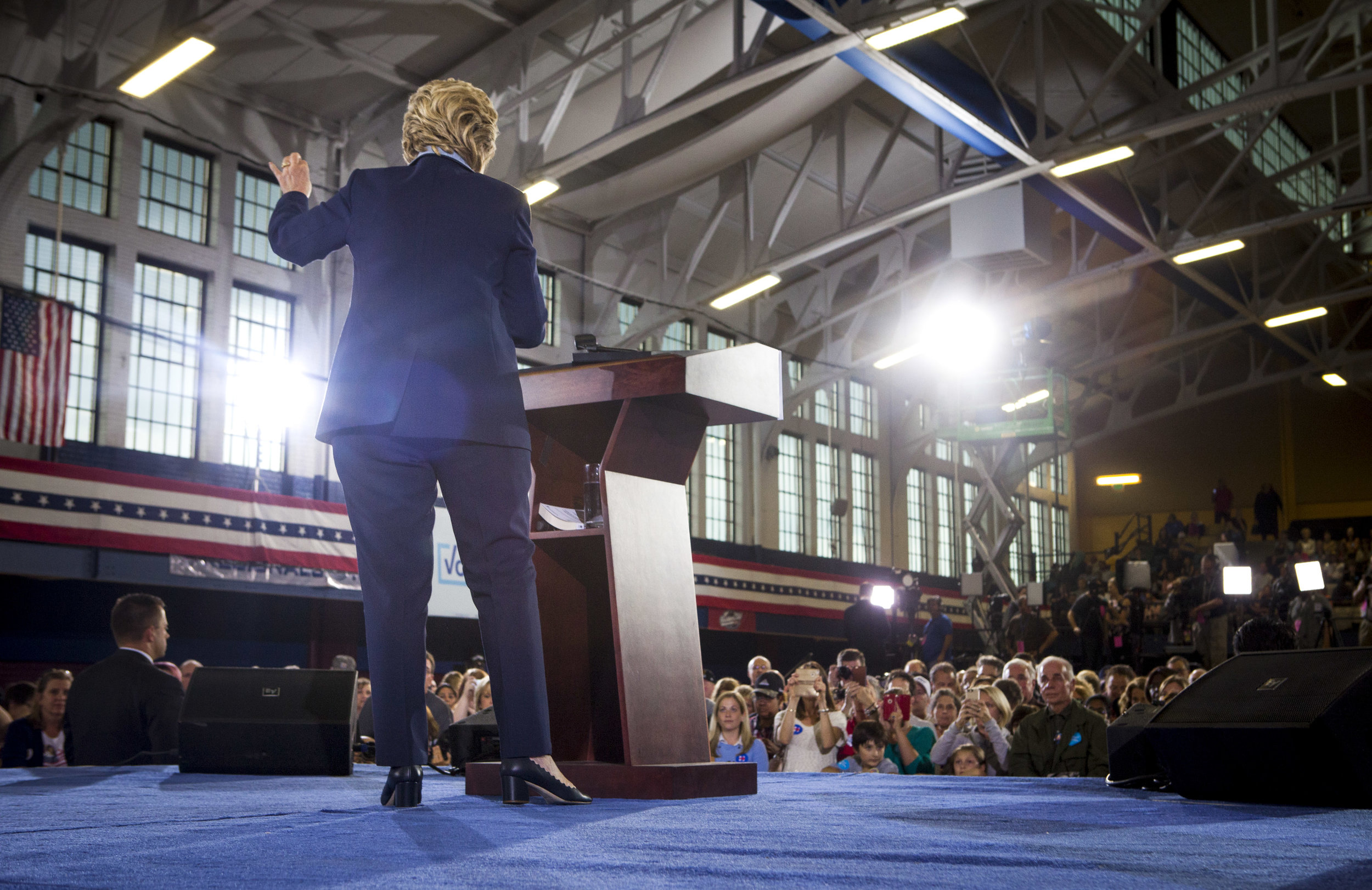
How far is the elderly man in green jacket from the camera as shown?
5.55m

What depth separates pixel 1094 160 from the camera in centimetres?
1219

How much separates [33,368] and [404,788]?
30.3 ft

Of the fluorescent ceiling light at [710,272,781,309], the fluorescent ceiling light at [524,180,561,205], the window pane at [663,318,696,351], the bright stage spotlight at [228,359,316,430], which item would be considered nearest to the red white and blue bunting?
the bright stage spotlight at [228,359,316,430]

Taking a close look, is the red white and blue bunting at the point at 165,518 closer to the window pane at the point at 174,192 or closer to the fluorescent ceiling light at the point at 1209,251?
the window pane at the point at 174,192

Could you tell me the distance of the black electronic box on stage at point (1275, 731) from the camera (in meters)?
2.11

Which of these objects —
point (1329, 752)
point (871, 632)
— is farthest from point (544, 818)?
point (871, 632)

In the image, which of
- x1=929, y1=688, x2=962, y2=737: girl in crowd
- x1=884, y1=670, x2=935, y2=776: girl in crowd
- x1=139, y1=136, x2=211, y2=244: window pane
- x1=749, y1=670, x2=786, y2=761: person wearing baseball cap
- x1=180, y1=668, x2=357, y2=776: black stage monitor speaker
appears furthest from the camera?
x1=139, y1=136, x2=211, y2=244: window pane

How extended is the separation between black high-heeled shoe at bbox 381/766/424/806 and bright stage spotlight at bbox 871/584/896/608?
599 inches

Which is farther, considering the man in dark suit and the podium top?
the man in dark suit

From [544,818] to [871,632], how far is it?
14600mm

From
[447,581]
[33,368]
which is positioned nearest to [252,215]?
[33,368]

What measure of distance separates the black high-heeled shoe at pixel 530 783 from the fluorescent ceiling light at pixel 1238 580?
41.0 feet

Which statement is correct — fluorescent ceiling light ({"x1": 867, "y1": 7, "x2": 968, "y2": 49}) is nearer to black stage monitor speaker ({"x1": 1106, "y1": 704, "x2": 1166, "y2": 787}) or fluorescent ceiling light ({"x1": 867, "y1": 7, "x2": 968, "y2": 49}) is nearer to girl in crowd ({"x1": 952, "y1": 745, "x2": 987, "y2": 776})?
girl in crowd ({"x1": 952, "y1": 745, "x2": 987, "y2": 776})

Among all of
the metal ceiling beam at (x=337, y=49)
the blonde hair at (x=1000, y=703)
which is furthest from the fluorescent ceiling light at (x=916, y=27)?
the blonde hair at (x=1000, y=703)
